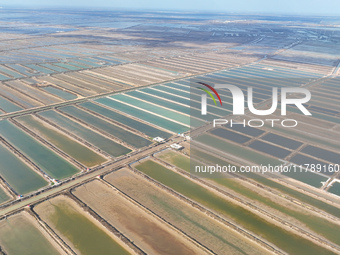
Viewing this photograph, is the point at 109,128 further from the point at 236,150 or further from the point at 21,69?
the point at 21,69

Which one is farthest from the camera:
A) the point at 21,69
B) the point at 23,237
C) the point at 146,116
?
the point at 21,69

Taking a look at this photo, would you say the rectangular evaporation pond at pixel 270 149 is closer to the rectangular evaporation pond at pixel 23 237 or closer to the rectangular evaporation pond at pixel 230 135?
the rectangular evaporation pond at pixel 230 135

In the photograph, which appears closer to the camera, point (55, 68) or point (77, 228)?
point (77, 228)

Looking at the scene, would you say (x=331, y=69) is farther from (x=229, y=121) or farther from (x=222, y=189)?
(x=222, y=189)

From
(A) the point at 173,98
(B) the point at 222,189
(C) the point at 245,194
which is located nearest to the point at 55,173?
(B) the point at 222,189

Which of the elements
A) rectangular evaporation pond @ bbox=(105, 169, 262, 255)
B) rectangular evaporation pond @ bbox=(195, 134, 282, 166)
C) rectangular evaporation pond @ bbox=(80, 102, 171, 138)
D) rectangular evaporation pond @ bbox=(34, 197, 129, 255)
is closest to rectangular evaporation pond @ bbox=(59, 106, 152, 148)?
rectangular evaporation pond @ bbox=(80, 102, 171, 138)

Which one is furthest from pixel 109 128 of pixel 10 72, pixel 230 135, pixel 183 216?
pixel 10 72

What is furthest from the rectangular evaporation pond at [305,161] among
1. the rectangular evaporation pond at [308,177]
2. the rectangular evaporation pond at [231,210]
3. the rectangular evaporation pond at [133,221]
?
the rectangular evaporation pond at [133,221]
